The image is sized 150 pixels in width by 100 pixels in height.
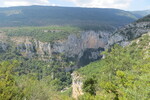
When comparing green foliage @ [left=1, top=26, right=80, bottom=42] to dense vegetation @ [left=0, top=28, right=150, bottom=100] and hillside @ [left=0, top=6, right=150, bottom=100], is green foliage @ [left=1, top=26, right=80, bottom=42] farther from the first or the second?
dense vegetation @ [left=0, top=28, right=150, bottom=100]

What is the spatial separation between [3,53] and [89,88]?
207 feet

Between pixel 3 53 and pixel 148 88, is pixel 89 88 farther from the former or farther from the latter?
pixel 3 53

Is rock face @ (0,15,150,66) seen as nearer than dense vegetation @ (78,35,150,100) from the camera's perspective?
No

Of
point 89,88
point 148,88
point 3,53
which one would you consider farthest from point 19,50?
point 148,88

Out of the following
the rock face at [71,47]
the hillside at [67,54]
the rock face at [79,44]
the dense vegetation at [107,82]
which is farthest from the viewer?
the rock face at [71,47]

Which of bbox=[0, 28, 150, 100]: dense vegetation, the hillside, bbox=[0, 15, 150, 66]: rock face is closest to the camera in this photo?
bbox=[0, 28, 150, 100]: dense vegetation

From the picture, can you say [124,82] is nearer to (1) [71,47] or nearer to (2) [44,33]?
(1) [71,47]

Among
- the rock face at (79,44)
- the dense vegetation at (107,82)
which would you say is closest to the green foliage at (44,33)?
the rock face at (79,44)

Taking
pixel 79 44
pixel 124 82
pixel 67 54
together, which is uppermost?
pixel 124 82

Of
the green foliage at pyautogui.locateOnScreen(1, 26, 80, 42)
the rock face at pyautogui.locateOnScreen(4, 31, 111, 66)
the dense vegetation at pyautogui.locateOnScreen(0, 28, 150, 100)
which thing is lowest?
the rock face at pyautogui.locateOnScreen(4, 31, 111, 66)

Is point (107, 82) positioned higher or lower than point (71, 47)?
higher

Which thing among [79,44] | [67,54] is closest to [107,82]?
[67,54]

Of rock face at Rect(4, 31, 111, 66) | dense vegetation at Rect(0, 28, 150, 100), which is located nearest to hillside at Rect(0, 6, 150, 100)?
rock face at Rect(4, 31, 111, 66)

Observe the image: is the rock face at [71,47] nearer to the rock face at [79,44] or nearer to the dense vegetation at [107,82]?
the rock face at [79,44]
